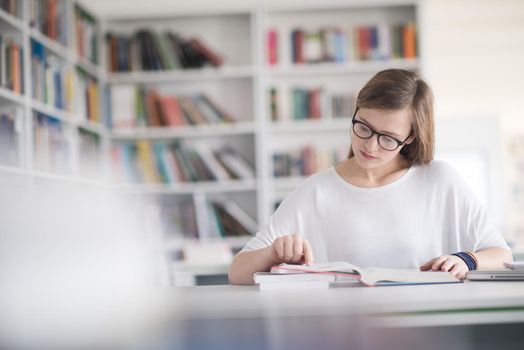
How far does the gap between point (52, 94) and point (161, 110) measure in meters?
0.97

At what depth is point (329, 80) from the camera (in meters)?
4.60

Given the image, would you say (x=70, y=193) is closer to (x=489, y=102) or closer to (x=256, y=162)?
(x=256, y=162)

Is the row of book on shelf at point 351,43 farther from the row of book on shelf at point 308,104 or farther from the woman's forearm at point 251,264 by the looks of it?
the woman's forearm at point 251,264

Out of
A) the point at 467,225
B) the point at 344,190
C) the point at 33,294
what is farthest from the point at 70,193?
the point at 467,225

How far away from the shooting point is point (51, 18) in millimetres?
3658

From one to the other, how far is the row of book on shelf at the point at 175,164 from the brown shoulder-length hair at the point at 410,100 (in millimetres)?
2780

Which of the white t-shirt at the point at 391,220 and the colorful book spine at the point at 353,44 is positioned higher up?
the colorful book spine at the point at 353,44

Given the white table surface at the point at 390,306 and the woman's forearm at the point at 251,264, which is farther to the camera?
the woman's forearm at the point at 251,264

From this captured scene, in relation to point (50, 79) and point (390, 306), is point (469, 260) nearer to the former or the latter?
point (390, 306)

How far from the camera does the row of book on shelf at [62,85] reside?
346cm

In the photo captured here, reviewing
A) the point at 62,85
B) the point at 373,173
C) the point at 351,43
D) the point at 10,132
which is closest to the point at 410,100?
the point at 373,173

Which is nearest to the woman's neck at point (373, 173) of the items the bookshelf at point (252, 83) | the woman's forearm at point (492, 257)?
the woman's forearm at point (492, 257)

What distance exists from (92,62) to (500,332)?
373 centimetres

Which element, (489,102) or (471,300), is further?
(489,102)
